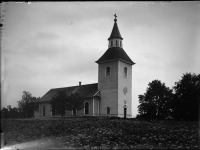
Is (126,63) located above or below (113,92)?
above

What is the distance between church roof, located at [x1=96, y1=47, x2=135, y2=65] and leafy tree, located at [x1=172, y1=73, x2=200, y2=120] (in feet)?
31.8

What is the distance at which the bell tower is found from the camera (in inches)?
1356

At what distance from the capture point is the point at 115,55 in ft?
117

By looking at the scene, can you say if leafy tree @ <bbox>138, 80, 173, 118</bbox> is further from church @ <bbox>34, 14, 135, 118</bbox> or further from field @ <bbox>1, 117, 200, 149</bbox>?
field @ <bbox>1, 117, 200, 149</bbox>

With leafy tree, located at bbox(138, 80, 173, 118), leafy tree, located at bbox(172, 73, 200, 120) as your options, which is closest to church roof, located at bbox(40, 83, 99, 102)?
leafy tree, located at bbox(138, 80, 173, 118)

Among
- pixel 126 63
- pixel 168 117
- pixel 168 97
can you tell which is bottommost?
pixel 168 117

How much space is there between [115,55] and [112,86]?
4.73 m

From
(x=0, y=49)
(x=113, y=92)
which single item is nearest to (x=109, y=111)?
(x=113, y=92)

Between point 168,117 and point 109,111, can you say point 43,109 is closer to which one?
point 109,111

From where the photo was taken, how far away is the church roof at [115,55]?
35.4 meters

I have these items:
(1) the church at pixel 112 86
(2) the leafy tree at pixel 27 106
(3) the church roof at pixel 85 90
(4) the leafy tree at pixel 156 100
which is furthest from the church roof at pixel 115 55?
(2) the leafy tree at pixel 27 106

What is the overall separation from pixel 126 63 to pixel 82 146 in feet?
91.9

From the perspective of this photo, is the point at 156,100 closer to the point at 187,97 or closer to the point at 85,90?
the point at 187,97

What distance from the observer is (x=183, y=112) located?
27219 mm
